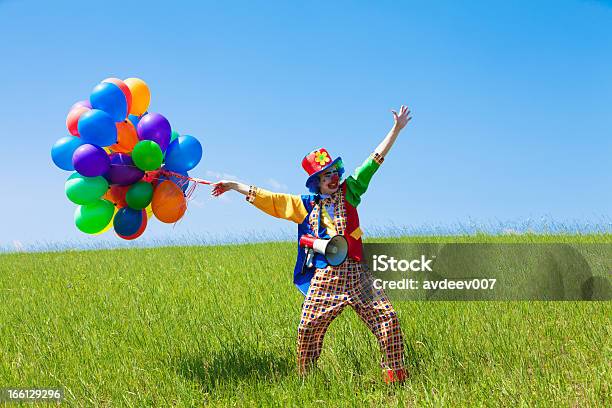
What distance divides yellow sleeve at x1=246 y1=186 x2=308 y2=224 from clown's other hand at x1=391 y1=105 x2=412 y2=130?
1002mm

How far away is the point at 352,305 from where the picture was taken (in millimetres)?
4727

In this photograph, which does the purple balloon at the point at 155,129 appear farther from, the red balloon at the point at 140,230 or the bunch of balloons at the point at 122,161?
the red balloon at the point at 140,230

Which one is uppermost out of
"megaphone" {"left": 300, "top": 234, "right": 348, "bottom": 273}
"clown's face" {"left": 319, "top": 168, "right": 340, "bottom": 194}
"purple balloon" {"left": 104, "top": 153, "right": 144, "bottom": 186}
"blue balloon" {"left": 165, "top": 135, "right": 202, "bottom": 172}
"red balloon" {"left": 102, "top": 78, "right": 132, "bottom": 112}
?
"red balloon" {"left": 102, "top": 78, "right": 132, "bottom": 112}

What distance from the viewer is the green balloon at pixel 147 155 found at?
4.64 metres

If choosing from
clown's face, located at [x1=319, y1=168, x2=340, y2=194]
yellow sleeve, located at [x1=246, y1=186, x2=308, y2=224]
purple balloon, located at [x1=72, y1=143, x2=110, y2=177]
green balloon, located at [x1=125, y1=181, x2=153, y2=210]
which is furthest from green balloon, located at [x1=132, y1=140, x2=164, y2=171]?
clown's face, located at [x1=319, y1=168, x2=340, y2=194]

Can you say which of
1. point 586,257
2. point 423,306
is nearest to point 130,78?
point 423,306

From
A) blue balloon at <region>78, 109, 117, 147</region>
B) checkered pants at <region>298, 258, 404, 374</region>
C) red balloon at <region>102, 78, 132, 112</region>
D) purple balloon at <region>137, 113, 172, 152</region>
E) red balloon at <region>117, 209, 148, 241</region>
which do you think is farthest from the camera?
red balloon at <region>117, 209, 148, 241</region>

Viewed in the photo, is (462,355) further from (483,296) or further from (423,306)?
(483,296)

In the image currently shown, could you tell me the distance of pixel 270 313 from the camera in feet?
23.2

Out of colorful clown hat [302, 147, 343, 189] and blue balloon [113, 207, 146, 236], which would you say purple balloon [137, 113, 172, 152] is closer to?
blue balloon [113, 207, 146, 236]

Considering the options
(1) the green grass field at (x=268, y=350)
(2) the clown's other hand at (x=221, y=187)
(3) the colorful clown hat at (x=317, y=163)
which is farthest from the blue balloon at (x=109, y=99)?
(1) the green grass field at (x=268, y=350)

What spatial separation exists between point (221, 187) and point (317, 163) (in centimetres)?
A: 84

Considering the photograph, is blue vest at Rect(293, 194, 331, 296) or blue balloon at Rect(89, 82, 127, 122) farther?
blue vest at Rect(293, 194, 331, 296)

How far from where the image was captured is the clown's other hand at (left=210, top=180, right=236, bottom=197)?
16.1ft
